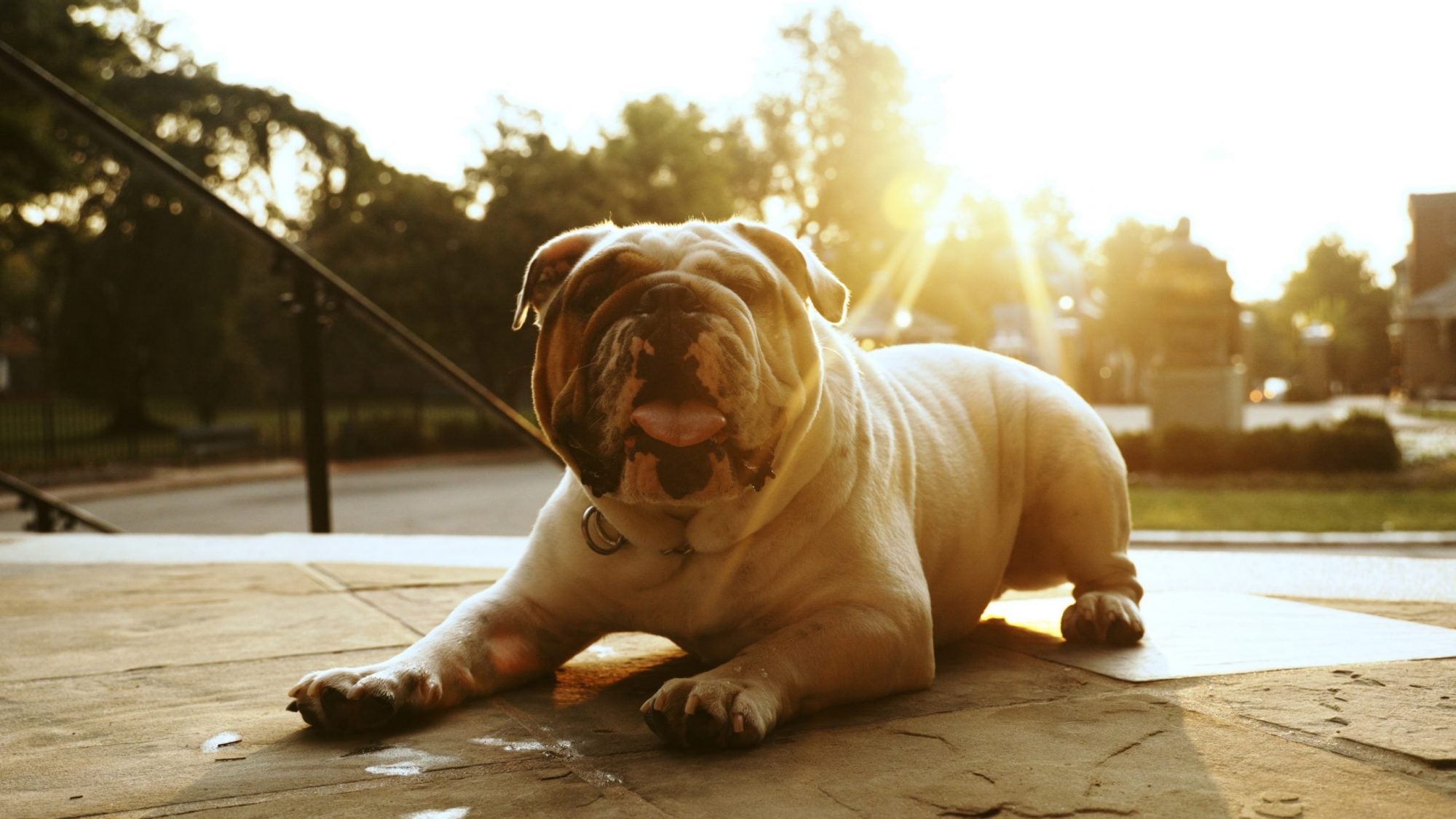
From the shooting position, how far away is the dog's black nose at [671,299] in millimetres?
2303

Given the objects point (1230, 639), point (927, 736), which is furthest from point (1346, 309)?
point (927, 736)

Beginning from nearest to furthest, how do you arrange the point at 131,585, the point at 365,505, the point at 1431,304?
the point at 131,585 < the point at 365,505 < the point at 1431,304

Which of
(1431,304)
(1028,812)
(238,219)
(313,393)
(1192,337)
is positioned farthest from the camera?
(1431,304)

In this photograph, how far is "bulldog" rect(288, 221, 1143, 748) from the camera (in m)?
2.28

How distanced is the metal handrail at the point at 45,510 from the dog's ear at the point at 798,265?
5.13 metres

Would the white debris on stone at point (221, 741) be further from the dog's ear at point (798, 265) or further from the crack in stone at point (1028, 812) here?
the dog's ear at point (798, 265)

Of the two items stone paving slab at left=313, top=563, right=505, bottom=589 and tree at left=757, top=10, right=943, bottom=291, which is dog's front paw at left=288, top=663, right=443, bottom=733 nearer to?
stone paving slab at left=313, top=563, right=505, bottom=589

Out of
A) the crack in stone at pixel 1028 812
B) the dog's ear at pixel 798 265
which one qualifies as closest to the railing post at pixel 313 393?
the dog's ear at pixel 798 265

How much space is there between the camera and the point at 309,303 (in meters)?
5.61

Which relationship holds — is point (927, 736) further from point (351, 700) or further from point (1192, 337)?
point (1192, 337)

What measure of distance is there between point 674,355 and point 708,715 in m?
0.66

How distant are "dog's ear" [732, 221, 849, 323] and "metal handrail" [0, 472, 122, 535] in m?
5.13

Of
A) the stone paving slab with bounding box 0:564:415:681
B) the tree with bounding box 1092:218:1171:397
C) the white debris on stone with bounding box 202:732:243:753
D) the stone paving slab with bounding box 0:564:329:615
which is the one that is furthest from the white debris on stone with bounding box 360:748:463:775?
the tree with bounding box 1092:218:1171:397

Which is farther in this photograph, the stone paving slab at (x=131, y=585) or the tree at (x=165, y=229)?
the tree at (x=165, y=229)
